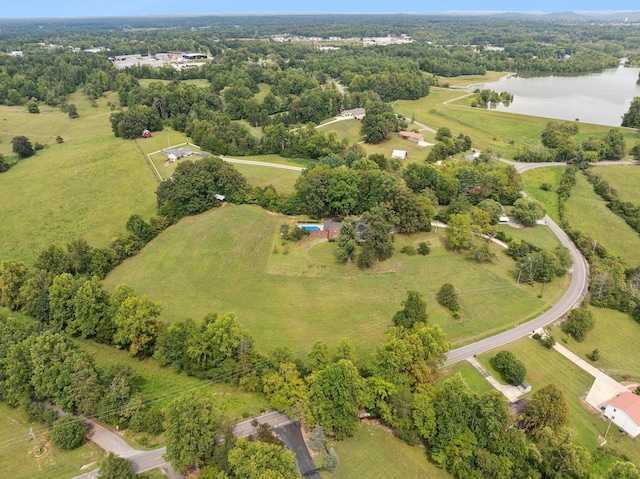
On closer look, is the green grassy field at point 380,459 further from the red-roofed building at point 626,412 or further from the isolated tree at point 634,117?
the isolated tree at point 634,117

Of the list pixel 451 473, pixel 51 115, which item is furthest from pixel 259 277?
pixel 51 115

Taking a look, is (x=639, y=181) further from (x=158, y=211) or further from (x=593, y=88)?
(x=593, y=88)

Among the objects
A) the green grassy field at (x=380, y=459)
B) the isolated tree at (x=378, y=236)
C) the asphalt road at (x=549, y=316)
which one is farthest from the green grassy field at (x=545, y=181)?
the green grassy field at (x=380, y=459)

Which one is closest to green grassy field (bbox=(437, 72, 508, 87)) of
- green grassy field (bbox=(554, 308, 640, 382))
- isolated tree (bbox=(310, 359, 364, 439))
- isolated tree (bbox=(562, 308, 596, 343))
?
green grassy field (bbox=(554, 308, 640, 382))

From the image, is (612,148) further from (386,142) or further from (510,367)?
(510,367)

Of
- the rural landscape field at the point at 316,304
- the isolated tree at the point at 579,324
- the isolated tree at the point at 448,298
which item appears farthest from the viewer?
the isolated tree at the point at 448,298

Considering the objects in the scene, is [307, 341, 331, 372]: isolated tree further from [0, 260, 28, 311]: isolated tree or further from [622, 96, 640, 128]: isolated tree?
[622, 96, 640, 128]: isolated tree

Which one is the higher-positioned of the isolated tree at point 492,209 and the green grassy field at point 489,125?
the green grassy field at point 489,125
